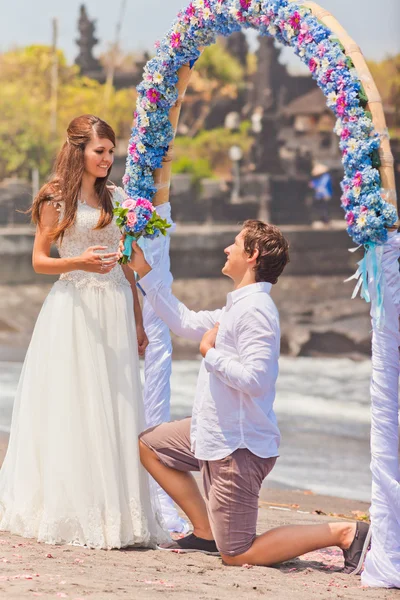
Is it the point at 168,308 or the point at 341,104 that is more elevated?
the point at 341,104

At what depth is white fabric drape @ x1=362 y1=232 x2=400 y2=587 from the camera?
3965 millimetres

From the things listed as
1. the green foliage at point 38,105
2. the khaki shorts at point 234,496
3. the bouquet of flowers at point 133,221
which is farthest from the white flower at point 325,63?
the green foliage at point 38,105

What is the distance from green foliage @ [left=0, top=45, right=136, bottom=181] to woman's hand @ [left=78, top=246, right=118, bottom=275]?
27227 millimetres

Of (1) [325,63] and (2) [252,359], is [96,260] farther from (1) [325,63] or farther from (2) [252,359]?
(1) [325,63]

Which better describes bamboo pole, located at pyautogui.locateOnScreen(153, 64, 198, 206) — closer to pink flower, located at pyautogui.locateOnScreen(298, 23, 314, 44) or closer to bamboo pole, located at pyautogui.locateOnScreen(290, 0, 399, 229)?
pink flower, located at pyautogui.locateOnScreen(298, 23, 314, 44)

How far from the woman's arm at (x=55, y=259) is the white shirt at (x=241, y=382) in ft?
1.88

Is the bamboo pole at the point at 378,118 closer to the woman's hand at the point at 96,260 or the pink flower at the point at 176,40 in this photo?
the pink flower at the point at 176,40

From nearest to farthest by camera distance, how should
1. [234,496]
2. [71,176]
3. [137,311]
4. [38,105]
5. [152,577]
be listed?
1. [152,577]
2. [234,496]
3. [71,176]
4. [137,311]
5. [38,105]

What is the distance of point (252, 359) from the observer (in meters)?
3.80

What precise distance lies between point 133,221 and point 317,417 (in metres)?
12.5

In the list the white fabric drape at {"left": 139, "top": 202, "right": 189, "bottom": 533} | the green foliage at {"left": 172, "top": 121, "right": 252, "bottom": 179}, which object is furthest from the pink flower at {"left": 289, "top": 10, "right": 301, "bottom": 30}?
the green foliage at {"left": 172, "top": 121, "right": 252, "bottom": 179}

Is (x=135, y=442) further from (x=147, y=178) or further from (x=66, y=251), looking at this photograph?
(x=147, y=178)

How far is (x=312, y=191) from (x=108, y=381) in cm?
2756

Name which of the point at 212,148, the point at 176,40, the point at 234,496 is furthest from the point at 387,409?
the point at 212,148
